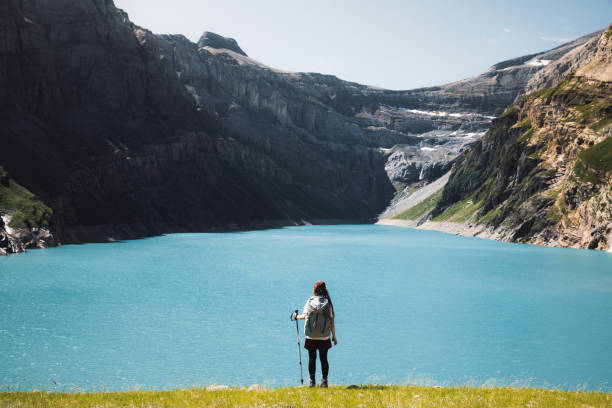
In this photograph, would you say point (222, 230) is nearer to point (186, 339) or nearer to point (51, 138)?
point (51, 138)

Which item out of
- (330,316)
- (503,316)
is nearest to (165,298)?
(503,316)

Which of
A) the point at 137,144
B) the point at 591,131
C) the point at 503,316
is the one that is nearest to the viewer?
the point at 503,316

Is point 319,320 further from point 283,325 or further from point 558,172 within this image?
point 558,172

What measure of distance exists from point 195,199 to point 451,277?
4312 inches

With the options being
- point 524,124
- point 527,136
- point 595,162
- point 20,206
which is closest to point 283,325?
point 20,206

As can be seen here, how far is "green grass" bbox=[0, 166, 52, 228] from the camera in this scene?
85750 mm

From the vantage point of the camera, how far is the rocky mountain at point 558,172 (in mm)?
98812

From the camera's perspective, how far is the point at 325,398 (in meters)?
14.4

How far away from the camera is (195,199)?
155625 mm

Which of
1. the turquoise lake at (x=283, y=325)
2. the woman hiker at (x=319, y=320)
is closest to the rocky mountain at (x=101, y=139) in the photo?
the turquoise lake at (x=283, y=325)

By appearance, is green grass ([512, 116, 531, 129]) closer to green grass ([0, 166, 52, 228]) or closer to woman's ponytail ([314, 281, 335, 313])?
green grass ([0, 166, 52, 228])

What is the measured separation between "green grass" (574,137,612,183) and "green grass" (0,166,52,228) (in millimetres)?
105995

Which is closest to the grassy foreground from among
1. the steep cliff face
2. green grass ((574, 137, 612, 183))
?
the steep cliff face

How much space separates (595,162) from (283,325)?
91916 millimetres
